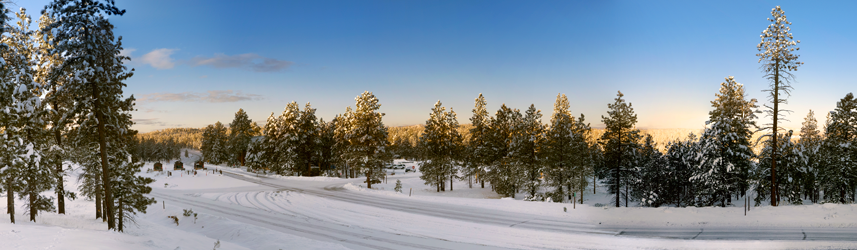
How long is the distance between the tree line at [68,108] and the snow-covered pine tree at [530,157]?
29214 millimetres

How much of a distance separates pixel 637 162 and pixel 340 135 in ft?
119

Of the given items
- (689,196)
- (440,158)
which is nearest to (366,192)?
(440,158)

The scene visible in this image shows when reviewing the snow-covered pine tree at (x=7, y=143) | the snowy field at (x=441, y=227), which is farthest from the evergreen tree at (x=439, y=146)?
the snow-covered pine tree at (x=7, y=143)

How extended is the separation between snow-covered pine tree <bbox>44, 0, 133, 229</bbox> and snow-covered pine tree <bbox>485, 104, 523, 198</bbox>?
30.8 m

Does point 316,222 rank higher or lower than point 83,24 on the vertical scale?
lower

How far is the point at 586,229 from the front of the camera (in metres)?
20.0

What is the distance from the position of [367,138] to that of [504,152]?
14.7m

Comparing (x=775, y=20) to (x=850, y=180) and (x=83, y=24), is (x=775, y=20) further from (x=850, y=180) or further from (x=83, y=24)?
(x=83, y=24)

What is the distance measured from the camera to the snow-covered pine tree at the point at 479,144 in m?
44.6

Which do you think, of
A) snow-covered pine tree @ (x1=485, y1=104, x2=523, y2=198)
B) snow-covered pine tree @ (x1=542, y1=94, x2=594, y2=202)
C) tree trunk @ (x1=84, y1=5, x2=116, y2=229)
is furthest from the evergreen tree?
tree trunk @ (x1=84, y1=5, x2=116, y2=229)

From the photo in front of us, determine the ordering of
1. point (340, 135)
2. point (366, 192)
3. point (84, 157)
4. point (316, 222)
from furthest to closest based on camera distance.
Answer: point (340, 135), point (366, 192), point (316, 222), point (84, 157)

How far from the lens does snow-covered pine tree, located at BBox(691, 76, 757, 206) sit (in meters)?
29.7

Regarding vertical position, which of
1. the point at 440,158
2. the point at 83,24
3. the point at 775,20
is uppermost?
the point at 775,20

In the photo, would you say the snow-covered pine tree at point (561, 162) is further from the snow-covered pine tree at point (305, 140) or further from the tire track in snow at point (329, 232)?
the snow-covered pine tree at point (305, 140)
